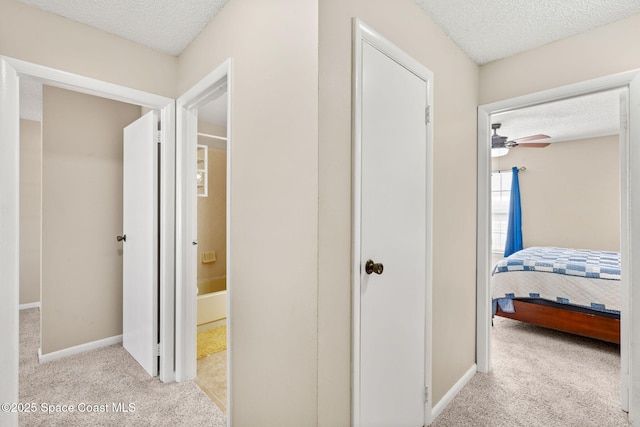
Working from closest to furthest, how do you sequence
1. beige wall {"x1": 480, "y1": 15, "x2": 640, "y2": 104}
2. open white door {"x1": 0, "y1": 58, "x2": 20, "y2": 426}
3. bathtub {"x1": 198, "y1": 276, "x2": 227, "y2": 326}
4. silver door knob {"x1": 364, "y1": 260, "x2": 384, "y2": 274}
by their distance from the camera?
1. silver door knob {"x1": 364, "y1": 260, "x2": 384, "y2": 274}
2. open white door {"x1": 0, "y1": 58, "x2": 20, "y2": 426}
3. beige wall {"x1": 480, "y1": 15, "x2": 640, "y2": 104}
4. bathtub {"x1": 198, "y1": 276, "x2": 227, "y2": 326}

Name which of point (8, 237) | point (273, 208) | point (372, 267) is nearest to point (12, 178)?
point (8, 237)

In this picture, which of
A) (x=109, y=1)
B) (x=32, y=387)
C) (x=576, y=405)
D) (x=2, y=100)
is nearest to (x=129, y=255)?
(x=32, y=387)

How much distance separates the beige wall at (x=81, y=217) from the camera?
2543mm

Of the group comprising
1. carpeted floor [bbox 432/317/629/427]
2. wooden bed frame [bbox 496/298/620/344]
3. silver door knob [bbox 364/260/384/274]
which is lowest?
carpeted floor [bbox 432/317/629/427]

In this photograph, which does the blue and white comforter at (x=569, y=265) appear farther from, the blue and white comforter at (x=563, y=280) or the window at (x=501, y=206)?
the window at (x=501, y=206)

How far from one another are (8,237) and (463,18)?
286 cm

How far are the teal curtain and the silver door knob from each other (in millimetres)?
5037

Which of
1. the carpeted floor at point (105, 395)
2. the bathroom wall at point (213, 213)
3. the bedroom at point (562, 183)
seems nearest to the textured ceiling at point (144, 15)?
the bathroom wall at point (213, 213)

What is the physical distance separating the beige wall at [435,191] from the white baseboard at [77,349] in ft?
8.56

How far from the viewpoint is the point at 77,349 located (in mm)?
2646

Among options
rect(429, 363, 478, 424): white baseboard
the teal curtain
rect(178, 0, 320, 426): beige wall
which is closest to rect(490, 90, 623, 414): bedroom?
the teal curtain

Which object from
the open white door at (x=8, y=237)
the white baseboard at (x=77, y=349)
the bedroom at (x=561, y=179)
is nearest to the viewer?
the open white door at (x=8, y=237)

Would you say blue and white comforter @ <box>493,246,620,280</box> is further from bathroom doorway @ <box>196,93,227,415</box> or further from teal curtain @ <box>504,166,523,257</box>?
bathroom doorway @ <box>196,93,227,415</box>

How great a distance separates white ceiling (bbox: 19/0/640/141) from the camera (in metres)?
1.68
